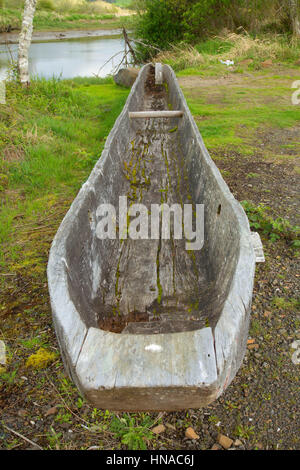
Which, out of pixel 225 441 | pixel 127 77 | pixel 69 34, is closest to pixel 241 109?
pixel 127 77

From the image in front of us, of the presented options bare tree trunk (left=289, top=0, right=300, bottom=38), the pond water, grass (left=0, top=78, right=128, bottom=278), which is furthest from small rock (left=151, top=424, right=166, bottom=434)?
the pond water

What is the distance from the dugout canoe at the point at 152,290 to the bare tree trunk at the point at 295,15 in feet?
29.7

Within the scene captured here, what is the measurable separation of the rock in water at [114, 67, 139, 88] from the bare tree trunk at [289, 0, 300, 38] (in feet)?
16.8

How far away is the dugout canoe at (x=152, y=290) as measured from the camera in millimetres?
982

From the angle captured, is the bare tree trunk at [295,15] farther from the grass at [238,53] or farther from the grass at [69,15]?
the grass at [69,15]

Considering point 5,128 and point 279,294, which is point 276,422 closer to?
point 279,294

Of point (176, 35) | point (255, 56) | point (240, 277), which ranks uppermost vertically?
point (176, 35)

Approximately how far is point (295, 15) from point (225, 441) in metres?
11.9

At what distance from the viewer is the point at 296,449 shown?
1354mm

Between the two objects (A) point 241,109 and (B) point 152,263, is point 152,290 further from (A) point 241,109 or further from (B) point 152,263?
(A) point 241,109

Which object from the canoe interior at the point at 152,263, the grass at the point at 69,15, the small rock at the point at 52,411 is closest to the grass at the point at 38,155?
the canoe interior at the point at 152,263

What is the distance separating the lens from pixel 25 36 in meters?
5.52
